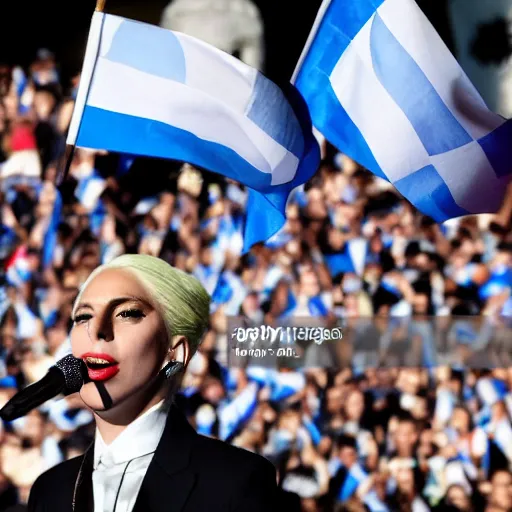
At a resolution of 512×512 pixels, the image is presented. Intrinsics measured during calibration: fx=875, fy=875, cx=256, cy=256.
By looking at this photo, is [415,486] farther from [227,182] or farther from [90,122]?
[90,122]

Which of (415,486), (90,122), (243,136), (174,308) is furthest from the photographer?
(415,486)

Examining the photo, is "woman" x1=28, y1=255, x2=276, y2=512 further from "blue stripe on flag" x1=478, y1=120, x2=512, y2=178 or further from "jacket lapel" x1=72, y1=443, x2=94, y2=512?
"blue stripe on flag" x1=478, y1=120, x2=512, y2=178

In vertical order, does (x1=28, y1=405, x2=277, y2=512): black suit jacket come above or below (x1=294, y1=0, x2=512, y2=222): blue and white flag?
below

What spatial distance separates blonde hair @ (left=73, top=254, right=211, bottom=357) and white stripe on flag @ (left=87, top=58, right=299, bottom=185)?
1685 millimetres

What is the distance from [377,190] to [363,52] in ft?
3.57

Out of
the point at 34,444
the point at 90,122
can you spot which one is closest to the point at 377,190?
the point at 90,122

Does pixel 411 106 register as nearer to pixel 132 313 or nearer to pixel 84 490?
pixel 132 313

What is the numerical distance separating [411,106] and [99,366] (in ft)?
6.93

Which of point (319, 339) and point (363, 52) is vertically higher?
point (363, 52)

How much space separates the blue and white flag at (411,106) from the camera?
3.07m

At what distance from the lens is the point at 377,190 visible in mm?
4137

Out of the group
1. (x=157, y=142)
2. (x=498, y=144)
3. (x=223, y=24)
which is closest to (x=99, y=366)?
(x=157, y=142)

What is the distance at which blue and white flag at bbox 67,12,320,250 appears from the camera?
293cm

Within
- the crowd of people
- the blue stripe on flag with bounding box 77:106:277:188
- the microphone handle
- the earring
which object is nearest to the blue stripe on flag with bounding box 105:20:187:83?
the blue stripe on flag with bounding box 77:106:277:188
